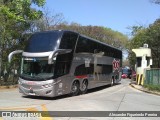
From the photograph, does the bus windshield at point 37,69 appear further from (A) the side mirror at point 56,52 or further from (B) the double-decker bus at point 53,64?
(A) the side mirror at point 56,52

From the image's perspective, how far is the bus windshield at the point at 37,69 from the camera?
19.6 m

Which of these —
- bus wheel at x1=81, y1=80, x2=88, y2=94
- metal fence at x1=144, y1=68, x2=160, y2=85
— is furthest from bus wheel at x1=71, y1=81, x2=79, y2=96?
metal fence at x1=144, y1=68, x2=160, y2=85

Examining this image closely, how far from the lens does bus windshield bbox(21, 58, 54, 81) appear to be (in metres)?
19.6

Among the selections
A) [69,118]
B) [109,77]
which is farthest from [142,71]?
[69,118]

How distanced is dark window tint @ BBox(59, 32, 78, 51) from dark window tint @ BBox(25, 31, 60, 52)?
16.9 inches

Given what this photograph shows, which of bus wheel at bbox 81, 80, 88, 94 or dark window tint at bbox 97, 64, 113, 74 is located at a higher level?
dark window tint at bbox 97, 64, 113, 74

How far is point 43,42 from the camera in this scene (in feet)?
66.5

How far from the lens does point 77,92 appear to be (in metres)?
23.0

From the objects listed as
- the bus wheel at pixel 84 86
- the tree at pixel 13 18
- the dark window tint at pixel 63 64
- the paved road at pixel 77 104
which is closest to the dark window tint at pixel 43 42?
the dark window tint at pixel 63 64

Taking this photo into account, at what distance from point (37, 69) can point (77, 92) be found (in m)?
4.03

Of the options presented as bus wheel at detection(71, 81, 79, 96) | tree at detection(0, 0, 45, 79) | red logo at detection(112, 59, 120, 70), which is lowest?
bus wheel at detection(71, 81, 79, 96)

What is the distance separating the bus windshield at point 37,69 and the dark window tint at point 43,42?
0.63 metres

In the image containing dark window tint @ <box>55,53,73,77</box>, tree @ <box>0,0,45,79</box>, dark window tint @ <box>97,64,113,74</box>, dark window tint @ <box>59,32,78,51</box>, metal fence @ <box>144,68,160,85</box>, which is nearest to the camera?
dark window tint @ <box>55,53,73,77</box>

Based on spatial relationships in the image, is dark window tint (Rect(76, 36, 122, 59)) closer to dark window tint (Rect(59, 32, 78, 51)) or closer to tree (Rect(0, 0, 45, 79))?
dark window tint (Rect(59, 32, 78, 51))
